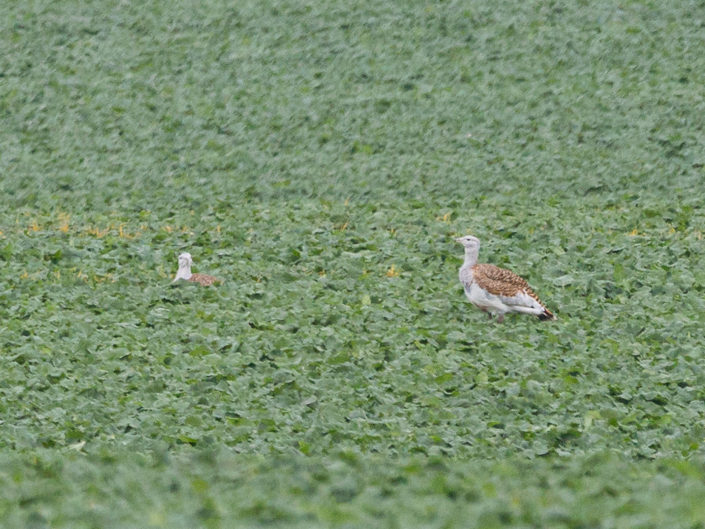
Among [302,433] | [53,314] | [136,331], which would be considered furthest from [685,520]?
[53,314]

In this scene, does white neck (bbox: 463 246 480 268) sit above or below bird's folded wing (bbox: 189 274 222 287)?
above

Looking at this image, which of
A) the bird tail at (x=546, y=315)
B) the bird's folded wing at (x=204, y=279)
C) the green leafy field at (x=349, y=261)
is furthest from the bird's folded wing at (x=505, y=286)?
the bird's folded wing at (x=204, y=279)

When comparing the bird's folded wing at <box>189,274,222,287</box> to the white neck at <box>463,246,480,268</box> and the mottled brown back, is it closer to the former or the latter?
the white neck at <box>463,246,480,268</box>

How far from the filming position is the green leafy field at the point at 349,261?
981cm

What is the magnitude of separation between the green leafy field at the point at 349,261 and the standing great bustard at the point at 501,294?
0.26 metres

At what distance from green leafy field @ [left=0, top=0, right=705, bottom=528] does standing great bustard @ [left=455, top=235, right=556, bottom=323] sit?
26 centimetres

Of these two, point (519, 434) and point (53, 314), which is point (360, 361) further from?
point (53, 314)

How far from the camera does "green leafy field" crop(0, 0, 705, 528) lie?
9.81m

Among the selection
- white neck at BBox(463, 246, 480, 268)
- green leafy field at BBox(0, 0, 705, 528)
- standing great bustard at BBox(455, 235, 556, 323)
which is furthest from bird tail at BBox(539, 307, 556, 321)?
white neck at BBox(463, 246, 480, 268)

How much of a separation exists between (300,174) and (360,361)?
34.7ft

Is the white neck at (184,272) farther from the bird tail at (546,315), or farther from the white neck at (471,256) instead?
the bird tail at (546,315)

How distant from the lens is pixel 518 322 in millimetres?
15125

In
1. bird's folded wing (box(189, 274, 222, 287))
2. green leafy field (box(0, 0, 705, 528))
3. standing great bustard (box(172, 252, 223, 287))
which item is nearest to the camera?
green leafy field (box(0, 0, 705, 528))

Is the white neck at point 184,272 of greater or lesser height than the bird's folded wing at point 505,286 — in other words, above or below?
below
